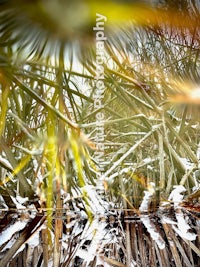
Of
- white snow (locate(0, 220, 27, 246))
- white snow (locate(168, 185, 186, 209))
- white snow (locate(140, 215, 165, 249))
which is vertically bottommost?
white snow (locate(140, 215, 165, 249))

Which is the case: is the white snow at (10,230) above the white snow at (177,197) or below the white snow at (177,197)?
below

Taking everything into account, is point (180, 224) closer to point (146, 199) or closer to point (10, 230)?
point (146, 199)

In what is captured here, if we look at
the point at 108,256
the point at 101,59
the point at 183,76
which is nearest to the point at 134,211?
the point at 108,256

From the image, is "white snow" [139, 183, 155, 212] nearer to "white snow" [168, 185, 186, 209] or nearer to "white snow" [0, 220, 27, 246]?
"white snow" [168, 185, 186, 209]

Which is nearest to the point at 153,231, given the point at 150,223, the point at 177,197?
the point at 150,223

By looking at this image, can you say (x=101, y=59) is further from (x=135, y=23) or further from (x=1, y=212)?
(x=1, y=212)


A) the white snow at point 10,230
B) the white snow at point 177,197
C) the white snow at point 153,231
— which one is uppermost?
the white snow at point 177,197

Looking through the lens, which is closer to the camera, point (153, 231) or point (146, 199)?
point (153, 231)

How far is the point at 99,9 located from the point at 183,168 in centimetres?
38

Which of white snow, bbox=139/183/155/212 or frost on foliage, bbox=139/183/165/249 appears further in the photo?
white snow, bbox=139/183/155/212

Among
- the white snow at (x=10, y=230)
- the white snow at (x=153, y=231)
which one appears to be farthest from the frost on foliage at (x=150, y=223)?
the white snow at (x=10, y=230)

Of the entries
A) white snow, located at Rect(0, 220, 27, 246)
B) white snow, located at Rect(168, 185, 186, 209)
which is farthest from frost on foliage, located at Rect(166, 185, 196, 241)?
white snow, located at Rect(0, 220, 27, 246)

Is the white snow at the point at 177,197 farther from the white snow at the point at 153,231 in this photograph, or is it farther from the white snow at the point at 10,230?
the white snow at the point at 10,230

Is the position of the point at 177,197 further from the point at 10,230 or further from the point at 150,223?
the point at 10,230
